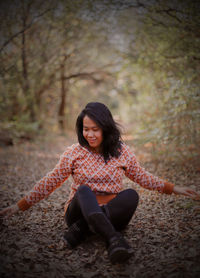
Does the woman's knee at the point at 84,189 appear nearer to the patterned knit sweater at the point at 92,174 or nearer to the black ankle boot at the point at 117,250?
the patterned knit sweater at the point at 92,174

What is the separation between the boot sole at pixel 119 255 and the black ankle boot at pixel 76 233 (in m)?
0.45

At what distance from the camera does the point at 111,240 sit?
6.08 ft

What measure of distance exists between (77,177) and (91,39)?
726cm

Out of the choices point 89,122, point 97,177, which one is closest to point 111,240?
point 97,177

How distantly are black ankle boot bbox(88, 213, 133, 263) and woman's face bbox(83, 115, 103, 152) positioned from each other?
0.71m

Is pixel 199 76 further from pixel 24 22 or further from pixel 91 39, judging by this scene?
pixel 91 39

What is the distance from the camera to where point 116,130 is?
7.83ft

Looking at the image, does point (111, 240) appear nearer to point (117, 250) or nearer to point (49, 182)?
point (117, 250)

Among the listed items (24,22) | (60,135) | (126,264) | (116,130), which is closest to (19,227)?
(126,264)

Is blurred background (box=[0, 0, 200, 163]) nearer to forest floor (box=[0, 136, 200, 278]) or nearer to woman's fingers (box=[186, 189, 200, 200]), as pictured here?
forest floor (box=[0, 136, 200, 278])

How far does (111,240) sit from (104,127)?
1025 millimetres

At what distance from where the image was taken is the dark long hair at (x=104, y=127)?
223cm

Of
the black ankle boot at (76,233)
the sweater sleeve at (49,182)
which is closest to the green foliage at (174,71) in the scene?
the sweater sleeve at (49,182)

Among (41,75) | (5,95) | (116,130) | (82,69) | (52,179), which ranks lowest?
(52,179)
